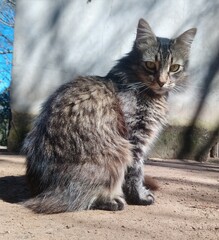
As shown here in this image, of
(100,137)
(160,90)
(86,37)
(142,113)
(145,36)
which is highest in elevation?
(86,37)

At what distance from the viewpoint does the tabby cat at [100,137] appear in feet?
9.27

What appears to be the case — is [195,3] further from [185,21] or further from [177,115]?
[177,115]

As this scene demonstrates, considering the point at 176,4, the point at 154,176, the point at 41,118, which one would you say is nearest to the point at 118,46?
the point at 176,4

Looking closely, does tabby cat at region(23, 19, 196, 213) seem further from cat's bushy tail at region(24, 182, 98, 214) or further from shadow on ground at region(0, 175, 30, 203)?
shadow on ground at region(0, 175, 30, 203)

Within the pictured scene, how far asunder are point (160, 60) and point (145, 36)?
0.29 meters

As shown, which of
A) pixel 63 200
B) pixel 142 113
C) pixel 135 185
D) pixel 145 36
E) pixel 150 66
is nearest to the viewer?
pixel 63 200

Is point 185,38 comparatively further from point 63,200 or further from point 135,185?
point 63,200

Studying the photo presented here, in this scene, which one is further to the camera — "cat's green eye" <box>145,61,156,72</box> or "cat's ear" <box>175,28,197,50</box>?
"cat's ear" <box>175,28,197,50</box>

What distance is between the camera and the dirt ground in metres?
2.40

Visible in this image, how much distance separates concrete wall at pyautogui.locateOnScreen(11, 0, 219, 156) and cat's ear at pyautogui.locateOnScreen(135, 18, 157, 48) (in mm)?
1847

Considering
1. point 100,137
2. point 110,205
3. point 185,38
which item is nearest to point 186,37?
point 185,38

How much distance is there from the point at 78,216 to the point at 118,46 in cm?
301

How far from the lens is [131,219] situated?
2.72m

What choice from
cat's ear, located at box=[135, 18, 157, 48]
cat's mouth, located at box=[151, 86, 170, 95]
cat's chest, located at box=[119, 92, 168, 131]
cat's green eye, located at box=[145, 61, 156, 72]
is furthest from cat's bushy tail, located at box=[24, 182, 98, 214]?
cat's ear, located at box=[135, 18, 157, 48]
